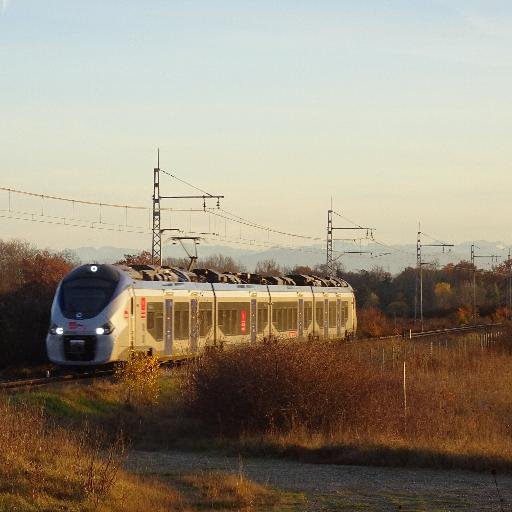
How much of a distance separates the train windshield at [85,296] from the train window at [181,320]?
3.79m

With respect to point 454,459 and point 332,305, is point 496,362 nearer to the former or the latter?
point 332,305

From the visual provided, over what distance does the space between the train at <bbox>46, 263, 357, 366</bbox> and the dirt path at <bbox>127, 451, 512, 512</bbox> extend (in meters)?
7.64

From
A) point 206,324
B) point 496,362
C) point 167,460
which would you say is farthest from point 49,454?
point 496,362

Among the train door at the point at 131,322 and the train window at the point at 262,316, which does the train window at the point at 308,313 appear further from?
the train door at the point at 131,322

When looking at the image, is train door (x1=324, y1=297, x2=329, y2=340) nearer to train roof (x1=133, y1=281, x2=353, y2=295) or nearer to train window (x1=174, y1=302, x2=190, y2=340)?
train roof (x1=133, y1=281, x2=353, y2=295)

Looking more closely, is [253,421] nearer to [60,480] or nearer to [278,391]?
[278,391]

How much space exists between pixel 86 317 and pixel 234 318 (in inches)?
385

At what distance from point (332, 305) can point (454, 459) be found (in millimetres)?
31691

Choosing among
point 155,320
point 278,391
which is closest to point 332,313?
point 155,320

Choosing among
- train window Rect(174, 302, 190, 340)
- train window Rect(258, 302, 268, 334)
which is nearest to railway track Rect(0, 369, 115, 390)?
train window Rect(174, 302, 190, 340)

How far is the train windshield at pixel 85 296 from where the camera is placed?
3409cm

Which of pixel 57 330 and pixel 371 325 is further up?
pixel 57 330

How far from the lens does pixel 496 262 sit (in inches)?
5566

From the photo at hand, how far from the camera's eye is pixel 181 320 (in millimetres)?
38094
